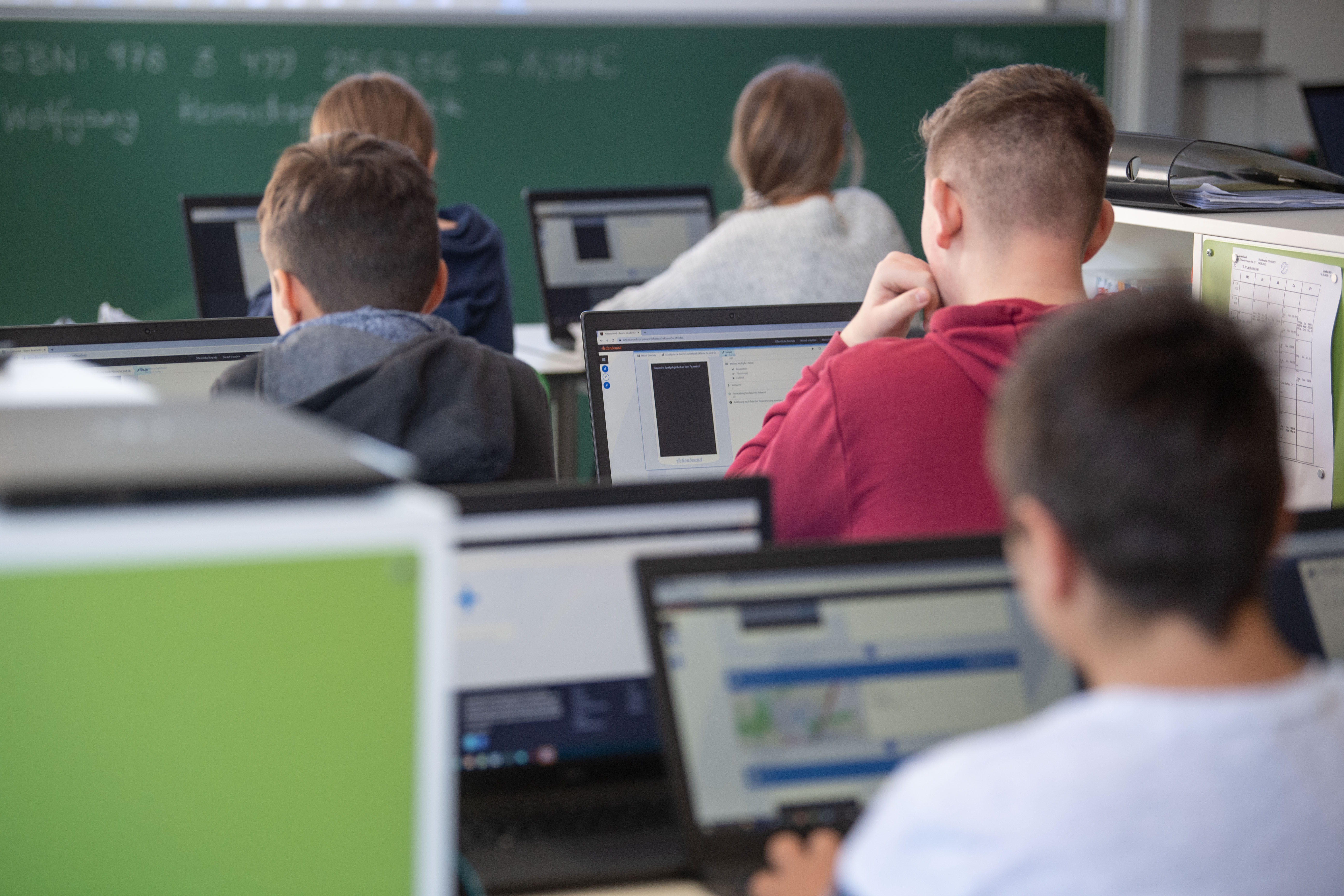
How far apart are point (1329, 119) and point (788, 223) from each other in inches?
63.9

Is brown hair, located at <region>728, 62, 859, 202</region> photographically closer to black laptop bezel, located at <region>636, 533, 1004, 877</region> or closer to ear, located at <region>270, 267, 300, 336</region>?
ear, located at <region>270, 267, 300, 336</region>

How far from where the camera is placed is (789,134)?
9.76 feet

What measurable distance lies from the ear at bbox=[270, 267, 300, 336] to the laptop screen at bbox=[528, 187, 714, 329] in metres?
1.73

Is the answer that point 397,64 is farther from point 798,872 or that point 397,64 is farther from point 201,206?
point 798,872

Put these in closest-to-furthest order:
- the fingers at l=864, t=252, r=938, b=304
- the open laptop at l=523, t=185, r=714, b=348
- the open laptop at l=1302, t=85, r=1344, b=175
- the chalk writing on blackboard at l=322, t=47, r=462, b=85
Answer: the fingers at l=864, t=252, r=938, b=304 → the open laptop at l=1302, t=85, r=1344, b=175 → the open laptop at l=523, t=185, r=714, b=348 → the chalk writing on blackboard at l=322, t=47, r=462, b=85

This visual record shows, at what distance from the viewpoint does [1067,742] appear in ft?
2.26

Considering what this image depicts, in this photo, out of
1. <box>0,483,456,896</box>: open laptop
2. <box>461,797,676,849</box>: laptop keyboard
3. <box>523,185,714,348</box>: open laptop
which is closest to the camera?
<box>0,483,456,896</box>: open laptop

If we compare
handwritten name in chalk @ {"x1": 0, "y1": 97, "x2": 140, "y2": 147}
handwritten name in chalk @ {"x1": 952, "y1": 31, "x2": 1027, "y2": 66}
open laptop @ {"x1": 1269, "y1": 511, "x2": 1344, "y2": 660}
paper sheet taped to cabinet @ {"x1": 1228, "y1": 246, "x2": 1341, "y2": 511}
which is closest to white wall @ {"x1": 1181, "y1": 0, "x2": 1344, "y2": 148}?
handwritten name in chalk @ {"x1": 952, "y1": 31, "x2": 1027, "y2": 66}

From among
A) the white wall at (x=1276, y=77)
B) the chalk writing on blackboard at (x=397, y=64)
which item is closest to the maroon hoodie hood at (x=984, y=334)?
the chalk writing on blackboard at (x=397, y=64)

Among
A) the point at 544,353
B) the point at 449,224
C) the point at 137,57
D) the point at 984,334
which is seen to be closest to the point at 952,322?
the point at 984,334

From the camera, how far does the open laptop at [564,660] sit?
3.44ft

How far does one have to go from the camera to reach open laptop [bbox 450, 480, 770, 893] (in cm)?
105

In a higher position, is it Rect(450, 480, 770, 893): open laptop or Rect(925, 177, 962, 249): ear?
Rect(925, 177, 962, 249): ear

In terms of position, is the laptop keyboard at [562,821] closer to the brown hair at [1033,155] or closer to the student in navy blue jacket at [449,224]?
the brown hair at [1033,155]
